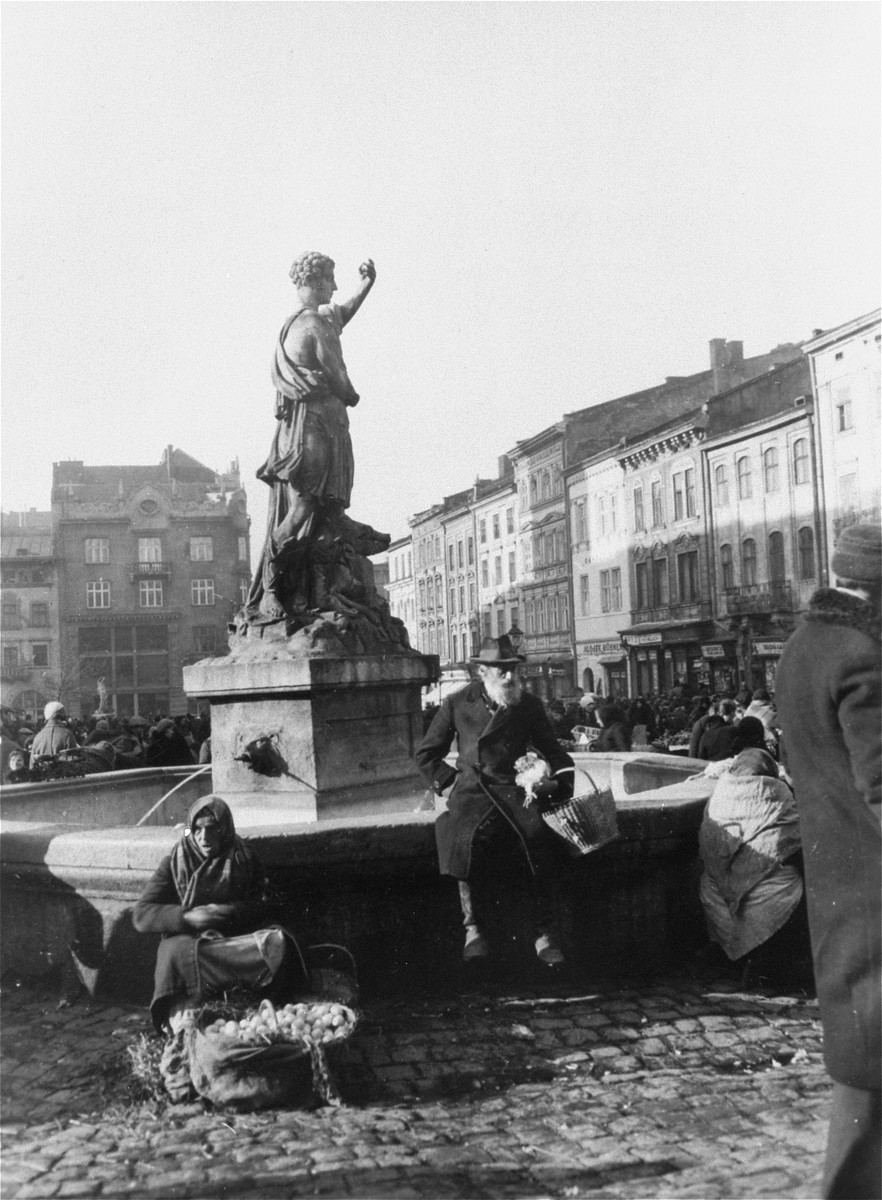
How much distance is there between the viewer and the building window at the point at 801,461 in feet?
130

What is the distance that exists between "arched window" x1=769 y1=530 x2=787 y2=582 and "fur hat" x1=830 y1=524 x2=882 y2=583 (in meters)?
38.8

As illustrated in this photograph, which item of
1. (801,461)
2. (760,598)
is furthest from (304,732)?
(760,598)

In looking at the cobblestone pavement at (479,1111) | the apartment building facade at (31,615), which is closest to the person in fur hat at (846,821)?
the cobblestone pavement at (479,1111)

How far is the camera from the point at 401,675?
8531 mm

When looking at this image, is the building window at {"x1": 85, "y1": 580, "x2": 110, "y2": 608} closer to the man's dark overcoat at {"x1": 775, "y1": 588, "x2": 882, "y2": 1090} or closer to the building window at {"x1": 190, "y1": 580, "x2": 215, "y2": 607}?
the building window at {"x1": 190, "y1": 580, "x2": 215, "y2": 607}

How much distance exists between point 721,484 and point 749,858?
39538 mm

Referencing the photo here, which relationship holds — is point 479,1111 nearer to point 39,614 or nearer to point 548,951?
point 548,951

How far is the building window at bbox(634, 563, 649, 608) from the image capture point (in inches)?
1971

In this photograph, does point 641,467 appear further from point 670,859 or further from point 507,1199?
point 507,1199

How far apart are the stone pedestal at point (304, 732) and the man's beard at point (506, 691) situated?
1.82 meters

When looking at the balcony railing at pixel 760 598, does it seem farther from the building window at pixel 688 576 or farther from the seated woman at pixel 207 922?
the seated woman at pixel 207 922

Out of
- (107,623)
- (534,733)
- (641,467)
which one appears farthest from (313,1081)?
(107,623)

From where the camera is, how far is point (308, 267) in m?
8.88

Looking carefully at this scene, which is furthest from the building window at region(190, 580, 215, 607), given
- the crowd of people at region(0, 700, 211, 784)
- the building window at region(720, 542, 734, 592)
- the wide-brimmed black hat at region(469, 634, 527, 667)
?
the wide-brimmed black hat at region(469, 634, 527, 667)
